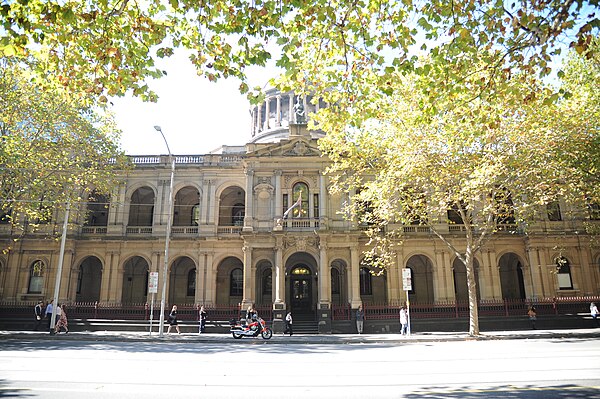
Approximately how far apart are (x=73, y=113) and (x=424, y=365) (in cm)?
2077

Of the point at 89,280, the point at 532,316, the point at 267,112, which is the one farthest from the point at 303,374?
the point at 267,112

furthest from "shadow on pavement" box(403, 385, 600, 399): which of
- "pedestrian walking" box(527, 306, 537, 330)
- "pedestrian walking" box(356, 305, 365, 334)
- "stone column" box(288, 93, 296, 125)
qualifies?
"stone column" box(288, 93, 296, 125)

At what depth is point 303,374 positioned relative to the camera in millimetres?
9508

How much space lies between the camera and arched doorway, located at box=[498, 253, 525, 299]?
3058 centimetres

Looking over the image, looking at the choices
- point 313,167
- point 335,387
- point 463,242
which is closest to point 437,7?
point 335,387

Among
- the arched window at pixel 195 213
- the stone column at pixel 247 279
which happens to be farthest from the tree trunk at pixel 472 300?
the arched window at pixel 195 213

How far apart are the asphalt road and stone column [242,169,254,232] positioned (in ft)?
41.9

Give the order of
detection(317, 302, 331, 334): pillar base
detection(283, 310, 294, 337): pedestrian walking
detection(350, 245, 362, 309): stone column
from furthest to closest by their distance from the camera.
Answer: detection(350, 245, 362, 309): stone column, detection(317, 302, 331, 334): pillar base, detection(283, 310, 294, 337): pedestrian walking

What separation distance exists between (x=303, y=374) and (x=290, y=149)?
1957cm

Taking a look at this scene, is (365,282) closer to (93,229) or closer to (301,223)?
(301,223)

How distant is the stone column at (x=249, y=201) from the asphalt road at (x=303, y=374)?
41.9ft

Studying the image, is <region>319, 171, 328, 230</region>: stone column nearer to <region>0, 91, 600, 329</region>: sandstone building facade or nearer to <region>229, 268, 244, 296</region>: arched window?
<region>0, 91, 600, 329</region>: sandstone building facade

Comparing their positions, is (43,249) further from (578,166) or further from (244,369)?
(578,166)

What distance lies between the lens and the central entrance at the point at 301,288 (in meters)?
28.9
